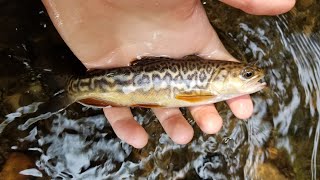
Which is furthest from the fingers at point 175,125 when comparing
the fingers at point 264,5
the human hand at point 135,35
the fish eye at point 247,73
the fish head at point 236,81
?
the fingers at point 264,5

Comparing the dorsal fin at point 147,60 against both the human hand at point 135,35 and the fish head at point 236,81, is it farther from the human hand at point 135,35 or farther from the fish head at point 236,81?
the fish head at point 236,81

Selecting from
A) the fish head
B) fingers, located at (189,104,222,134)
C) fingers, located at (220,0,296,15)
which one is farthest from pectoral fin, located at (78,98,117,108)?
fingers, located at (220,0,296,15)

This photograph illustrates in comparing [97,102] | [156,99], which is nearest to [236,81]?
[156,99]

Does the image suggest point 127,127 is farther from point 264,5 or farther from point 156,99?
point 264,5

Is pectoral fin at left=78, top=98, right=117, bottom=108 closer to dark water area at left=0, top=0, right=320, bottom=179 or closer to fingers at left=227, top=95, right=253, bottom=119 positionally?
dark water area at left=0, top=0, right=320, bottom=179

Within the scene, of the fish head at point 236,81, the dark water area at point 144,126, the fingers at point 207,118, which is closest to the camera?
the fingers at point 207,118
